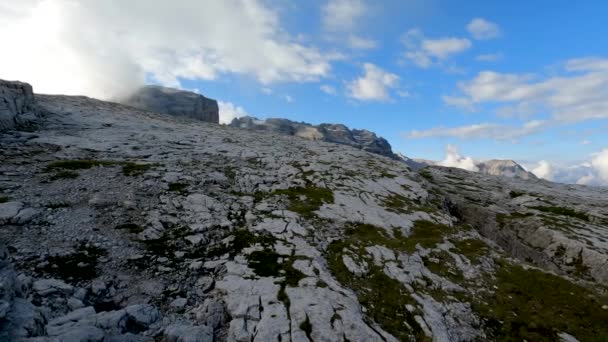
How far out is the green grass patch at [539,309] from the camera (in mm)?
16797

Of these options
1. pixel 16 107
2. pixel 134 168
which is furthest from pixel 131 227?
pixel 16 107

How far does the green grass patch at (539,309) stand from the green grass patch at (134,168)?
29009 millimetres

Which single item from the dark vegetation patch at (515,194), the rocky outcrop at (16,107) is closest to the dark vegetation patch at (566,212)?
the dark vegetation patch at (515,194)

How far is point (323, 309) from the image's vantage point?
15.3 metres

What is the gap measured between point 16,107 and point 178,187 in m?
29.3

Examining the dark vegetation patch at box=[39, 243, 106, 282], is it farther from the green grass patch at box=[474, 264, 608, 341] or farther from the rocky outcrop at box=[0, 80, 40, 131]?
the rocky outcrop at box=[0, 80, 40, 131]

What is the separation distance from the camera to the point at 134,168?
30672mm

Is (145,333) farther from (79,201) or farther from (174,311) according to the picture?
(79,201)

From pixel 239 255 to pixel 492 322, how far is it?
1485 cm

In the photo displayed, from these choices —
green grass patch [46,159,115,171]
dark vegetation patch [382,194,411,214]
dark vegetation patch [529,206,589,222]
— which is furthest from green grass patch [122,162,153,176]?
dark vegetation patch [529,206,589,222]

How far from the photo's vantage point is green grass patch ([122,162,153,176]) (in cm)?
2934

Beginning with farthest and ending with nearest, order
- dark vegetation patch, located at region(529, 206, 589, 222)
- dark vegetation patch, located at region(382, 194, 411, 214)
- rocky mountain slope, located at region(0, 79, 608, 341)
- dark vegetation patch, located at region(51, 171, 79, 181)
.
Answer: dark vegetation patch, located at region(529, 206, 589, 222)
dark vegetation patch, located at region(382, 194, 411, 214)
dark vegetation patch, located at region(51, 171, 79, 181)
rocky mountain slope, located at region(0, 79, 608, 341)

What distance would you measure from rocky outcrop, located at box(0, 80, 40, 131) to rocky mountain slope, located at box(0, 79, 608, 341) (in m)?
2.72

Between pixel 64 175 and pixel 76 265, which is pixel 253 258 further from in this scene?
pixel 64 175
